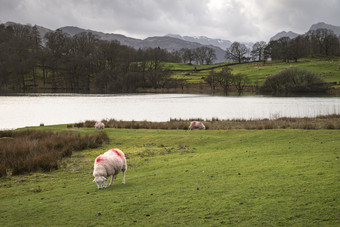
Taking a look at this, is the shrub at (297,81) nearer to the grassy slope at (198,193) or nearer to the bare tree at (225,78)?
the bare tree at (225,78)

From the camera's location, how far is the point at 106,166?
10672mm

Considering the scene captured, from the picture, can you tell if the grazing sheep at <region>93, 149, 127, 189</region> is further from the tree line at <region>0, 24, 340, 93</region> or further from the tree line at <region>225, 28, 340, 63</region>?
the tree line at <region>225, 28, 340, 63</region>

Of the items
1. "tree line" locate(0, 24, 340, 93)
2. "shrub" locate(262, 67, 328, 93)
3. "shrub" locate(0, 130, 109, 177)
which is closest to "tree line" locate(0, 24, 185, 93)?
"tree line" locate(0, 24, 340, 93)

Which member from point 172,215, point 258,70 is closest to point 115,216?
point 172,215

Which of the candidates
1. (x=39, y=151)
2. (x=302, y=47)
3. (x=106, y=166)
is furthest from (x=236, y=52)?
(x=106, y=166)

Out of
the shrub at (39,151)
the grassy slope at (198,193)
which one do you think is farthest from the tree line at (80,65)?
the grassy slope at (198,193)

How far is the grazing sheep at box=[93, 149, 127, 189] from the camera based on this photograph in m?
10.5

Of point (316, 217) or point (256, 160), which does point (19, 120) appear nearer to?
point (256, 160)

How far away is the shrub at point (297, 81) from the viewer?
8919 centimetres

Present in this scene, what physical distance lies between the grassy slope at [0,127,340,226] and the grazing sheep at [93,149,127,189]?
479 millimetres

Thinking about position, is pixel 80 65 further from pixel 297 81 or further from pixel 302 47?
pixel 302 47

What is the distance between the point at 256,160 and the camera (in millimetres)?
12859

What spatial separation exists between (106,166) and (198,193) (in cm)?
383

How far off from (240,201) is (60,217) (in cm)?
497
